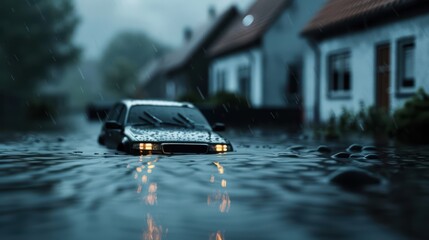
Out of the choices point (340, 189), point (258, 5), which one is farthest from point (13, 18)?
point (340, 189)

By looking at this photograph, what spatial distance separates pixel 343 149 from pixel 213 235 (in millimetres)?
9350

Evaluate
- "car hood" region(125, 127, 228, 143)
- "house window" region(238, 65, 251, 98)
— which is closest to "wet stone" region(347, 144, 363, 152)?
"car hood" region(125, 127, 228, 143)

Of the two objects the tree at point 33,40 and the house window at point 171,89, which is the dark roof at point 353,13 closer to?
the tree at point 33,40

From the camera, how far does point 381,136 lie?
18.0 m

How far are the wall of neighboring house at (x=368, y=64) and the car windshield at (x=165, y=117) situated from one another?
7667 millimetres

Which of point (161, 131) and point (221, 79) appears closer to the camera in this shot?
point (161, 131)

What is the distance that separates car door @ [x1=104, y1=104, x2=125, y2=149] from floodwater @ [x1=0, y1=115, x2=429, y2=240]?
3.05 feet

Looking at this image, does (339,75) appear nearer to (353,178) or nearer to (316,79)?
(316,79)

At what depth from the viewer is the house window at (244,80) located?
105ft

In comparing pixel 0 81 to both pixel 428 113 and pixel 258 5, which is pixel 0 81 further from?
pixel 428 113

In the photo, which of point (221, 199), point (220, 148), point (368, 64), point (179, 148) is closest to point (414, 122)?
point (368, 64)

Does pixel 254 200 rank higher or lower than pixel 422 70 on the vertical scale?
lower

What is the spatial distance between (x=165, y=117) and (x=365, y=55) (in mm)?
10316

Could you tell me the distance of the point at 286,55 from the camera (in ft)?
96.6
